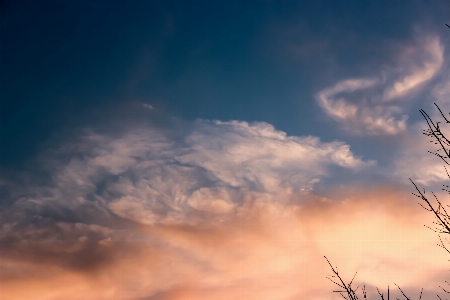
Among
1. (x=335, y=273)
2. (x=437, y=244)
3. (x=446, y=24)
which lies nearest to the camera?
(x=446, y=24)

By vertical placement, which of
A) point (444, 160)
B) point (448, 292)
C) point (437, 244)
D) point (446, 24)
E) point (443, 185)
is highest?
point (446, 24)

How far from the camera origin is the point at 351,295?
35.0 feet

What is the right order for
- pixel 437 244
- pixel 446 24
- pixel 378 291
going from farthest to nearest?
pixel 378 291 < pixel 437 244 < pixel 446 24

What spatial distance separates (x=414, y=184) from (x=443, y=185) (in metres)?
0.76

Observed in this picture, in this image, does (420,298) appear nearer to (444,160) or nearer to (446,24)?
(444,160)

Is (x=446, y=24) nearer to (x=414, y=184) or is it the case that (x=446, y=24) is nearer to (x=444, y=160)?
(x=444, y=160)

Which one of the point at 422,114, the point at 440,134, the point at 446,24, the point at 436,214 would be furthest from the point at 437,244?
the point at 446,24

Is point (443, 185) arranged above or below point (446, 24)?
below

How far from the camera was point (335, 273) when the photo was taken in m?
11.3

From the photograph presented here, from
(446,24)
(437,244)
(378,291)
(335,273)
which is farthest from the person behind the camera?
(335,273)

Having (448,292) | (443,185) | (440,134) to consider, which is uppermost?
(440,134)

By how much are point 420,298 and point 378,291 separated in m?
1.55

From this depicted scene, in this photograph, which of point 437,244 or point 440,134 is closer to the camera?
point 440,134

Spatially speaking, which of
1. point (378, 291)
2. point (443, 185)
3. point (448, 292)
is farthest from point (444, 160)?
point (378, 291)
